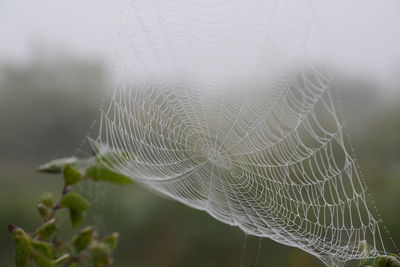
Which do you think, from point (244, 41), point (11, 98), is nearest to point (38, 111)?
point (11, 98)

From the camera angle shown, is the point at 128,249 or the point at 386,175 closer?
the point at 386,175

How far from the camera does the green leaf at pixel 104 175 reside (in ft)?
2.37

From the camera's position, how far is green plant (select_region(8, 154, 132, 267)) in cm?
64

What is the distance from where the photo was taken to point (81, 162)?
786mm

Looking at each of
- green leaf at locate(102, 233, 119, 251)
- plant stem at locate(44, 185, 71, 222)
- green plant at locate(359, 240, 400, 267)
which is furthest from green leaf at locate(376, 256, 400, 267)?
plant stem at locate(44, 185, 71, 222)

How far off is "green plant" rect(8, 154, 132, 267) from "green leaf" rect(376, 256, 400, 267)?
1.41 feet

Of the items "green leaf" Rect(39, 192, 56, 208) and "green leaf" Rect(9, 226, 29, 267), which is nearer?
"green leaf" Rect(9, 226, 29, 267)

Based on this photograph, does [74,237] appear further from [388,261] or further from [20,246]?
[388,261]

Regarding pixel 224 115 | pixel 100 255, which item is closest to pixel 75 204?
pixel 100 255

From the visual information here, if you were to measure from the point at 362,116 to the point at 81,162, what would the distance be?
3897 millimetres

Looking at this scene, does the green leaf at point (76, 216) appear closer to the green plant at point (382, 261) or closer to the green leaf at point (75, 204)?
the green leaf at point (75, 204)

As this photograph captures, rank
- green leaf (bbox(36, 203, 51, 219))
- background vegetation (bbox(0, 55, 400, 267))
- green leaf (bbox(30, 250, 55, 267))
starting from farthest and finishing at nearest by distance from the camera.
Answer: background vegetation (bbox(0, 55, 400, 267)) < green leaf (bbox(36, 203, 51, 219)) < green leaf (bbox(30, 250, 55, 267))

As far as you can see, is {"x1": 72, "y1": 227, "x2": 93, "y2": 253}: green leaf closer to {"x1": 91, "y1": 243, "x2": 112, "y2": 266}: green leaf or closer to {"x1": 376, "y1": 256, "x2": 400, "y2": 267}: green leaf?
{"x1": 91, "y1": 243, "x2": 112, "y2": 266}: green leaf

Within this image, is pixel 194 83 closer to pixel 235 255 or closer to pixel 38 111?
pixel 235 255
